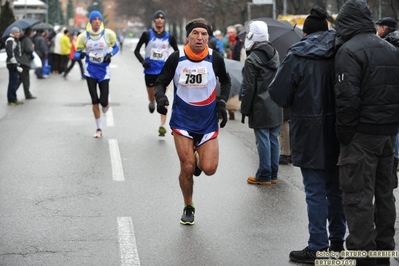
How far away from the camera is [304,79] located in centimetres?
623

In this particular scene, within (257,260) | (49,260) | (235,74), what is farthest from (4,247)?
(235,74)

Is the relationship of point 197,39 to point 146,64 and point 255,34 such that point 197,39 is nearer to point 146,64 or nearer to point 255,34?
point 255,34

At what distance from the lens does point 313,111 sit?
20.4ft

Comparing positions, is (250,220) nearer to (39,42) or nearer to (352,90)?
(352,90)

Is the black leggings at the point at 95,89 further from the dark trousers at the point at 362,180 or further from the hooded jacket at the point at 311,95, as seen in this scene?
the dark trousers at the point at 362,180

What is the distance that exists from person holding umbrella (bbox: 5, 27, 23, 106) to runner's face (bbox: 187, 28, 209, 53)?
13.1 meters

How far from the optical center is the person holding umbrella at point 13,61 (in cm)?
1973

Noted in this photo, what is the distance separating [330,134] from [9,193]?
445 centimetres

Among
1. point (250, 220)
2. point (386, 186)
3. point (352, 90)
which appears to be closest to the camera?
point (352, 90)

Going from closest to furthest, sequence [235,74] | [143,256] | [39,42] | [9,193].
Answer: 1. [143,256]
2. [9,193]
3. [235,74]
4. [39,42]

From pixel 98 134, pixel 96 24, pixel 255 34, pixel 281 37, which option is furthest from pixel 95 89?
pixel 255 34

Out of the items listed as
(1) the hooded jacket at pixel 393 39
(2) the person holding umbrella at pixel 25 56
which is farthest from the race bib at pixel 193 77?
(2) the person holding umbrella at pixel 25 56

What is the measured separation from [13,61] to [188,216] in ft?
42.6

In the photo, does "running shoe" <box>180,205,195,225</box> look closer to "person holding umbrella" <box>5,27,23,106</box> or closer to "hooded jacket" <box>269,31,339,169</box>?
"hooded jacket" <box>269,31,339,169</box>
